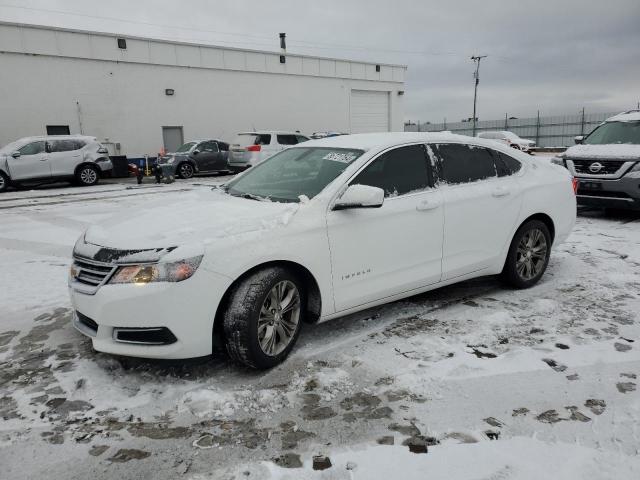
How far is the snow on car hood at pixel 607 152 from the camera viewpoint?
26.9 feet

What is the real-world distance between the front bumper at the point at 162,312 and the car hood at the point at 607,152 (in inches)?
304

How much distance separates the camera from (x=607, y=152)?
8.46 m

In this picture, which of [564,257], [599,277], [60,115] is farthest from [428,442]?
[60,115]

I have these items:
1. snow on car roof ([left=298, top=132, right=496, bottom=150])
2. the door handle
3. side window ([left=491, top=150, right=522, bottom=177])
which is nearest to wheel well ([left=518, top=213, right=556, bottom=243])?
side window ([left=491, top=150, right=522, bottom=177])

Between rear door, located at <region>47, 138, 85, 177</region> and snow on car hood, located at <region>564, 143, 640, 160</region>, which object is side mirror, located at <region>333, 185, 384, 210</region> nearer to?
snow on car hood, located at <region>564, 143, 640, 160</region>

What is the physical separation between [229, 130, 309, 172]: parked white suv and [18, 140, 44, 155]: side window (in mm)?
6131

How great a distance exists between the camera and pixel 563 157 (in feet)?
30.2

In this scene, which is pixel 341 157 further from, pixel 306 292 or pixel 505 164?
pixel 505 164

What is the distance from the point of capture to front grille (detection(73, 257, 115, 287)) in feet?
10.0

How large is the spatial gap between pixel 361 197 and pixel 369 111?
91.2 feet

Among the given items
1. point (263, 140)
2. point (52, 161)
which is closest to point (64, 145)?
point (52, 161)

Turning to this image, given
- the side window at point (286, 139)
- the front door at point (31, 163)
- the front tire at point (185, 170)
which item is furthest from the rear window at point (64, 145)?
the side window at point (286, 139)

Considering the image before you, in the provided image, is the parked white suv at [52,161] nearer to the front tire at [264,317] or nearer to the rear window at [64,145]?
→ the rear window at [64,145]

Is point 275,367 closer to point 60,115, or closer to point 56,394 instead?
point 56,394
